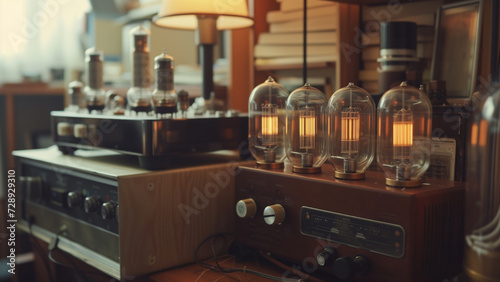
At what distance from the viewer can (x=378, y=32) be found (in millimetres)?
1365

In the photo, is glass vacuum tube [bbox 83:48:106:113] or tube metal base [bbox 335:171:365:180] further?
glass vacuum tube [bbox 83:48:106:113]

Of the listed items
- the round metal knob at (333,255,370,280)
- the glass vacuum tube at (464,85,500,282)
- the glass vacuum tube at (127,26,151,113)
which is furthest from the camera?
the glass vacuum tube at (127,26,151,113)

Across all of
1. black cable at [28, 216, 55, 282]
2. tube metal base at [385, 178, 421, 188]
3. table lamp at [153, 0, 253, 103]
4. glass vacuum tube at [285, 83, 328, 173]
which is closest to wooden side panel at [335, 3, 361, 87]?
table lamp at [153, 0, 253, 103]

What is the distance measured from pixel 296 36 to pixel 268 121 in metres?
0.61

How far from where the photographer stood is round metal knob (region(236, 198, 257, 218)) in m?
1.01

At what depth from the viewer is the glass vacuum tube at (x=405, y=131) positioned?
88cm

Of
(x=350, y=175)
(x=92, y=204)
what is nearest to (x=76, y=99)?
(x=92, y=204)

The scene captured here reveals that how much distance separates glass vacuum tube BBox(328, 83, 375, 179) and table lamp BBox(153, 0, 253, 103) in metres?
0.57

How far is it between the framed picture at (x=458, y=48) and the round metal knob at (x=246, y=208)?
52 centimetres

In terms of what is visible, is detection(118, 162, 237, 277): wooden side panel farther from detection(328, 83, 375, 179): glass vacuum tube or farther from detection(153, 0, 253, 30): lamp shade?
detection(153, 0, 253, 30): lamp shade

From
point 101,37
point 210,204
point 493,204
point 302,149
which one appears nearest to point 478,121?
point 493,204

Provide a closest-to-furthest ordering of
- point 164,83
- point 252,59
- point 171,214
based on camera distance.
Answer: point 171,214
point 164,83
point 252,59

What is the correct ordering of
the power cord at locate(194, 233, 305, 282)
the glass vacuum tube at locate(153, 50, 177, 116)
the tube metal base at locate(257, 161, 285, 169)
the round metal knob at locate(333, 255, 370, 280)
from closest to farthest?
the round metal knob at locate(333, 255, 370, 280), the power cord at locate(194, 233, 305, 282), the tube metal base at locate(257, 161, 285, 169), the glass vacuum tube at locate(153, 50, 177, 116)

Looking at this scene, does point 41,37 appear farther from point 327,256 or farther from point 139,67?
point 327,256
